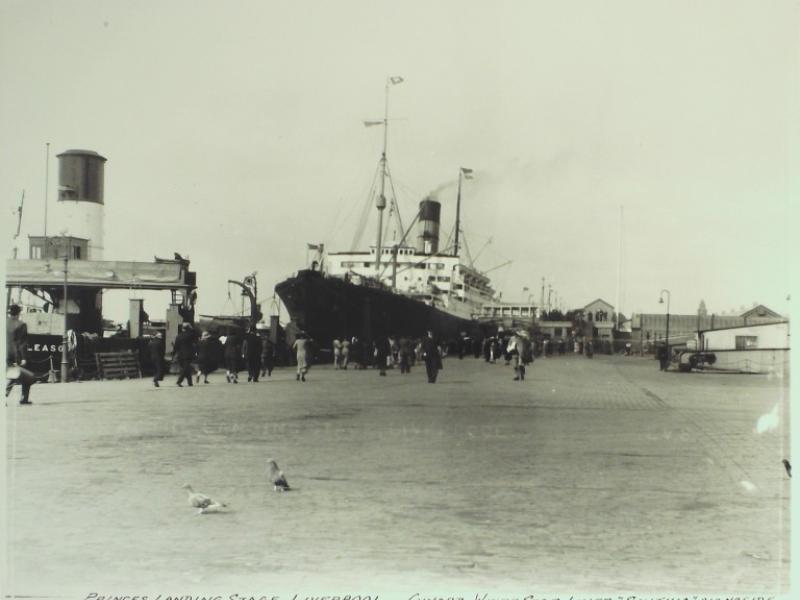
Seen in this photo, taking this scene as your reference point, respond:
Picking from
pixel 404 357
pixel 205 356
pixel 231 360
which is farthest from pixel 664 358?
pixel 205 356

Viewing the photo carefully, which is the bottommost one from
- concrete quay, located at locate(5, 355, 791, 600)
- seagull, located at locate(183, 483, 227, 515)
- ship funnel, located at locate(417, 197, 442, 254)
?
concrete quay, located at locate(5, 355, 791, 600)

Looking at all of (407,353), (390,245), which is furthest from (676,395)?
(390,245)

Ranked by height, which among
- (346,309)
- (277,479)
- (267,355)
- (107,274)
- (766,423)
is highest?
(107,274)

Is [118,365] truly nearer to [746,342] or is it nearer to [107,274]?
[107,274]

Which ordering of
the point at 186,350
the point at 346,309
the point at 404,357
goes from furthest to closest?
the point at 346,309, the point at 404,357, the point at 186,350

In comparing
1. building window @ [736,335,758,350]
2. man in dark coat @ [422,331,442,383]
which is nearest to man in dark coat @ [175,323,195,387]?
man in dark coat @ [422,331,442,383]

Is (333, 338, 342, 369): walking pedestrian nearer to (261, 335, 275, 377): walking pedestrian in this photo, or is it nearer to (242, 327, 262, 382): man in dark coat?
(261, 335, 275, 377): walking pedestrian
